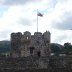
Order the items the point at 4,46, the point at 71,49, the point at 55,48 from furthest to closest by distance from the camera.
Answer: the point at 4,46
the point at 55,48
the point at 71,49

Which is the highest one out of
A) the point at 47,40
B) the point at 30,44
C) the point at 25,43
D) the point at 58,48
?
the point at 58,48

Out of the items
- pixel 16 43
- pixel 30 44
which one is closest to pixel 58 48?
pixel 16 43

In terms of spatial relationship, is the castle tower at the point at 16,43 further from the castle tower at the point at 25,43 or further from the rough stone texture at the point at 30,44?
the castle tower at the point at 25,43

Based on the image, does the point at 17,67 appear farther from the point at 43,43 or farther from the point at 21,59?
the point at 43,43

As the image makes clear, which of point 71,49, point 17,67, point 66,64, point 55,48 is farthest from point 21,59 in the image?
point 55,48

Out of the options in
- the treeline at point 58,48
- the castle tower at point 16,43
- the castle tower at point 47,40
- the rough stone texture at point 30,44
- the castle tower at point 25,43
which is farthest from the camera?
the treeline at point 58,48

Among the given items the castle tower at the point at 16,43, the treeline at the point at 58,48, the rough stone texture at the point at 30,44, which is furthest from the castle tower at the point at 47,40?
the treeline at the point at 58,48

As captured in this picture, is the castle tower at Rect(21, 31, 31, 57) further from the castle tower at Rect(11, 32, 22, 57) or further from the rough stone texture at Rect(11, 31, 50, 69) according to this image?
the castle tower at Rect(11, 32, 22, 57)

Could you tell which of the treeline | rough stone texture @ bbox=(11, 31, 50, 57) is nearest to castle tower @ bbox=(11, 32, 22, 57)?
rough stone texture @ bbox=(11, 31, 50, 57)

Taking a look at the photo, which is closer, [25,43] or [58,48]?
[25,43]

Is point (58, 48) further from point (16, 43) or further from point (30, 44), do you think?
point (30, 44)

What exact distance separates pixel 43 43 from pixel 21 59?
582 centimetres

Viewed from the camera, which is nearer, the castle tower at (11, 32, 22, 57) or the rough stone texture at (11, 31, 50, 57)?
the rough stone texture at (11, 31, 50, 57)

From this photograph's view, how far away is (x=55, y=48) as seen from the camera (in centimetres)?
8156
